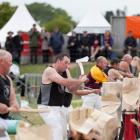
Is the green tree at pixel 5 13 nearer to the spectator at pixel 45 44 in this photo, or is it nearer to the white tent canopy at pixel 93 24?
the white tent canopy at pixel 93 24

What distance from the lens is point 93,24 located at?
3622 cm

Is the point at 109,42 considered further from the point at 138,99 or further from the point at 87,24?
the point at 138,99

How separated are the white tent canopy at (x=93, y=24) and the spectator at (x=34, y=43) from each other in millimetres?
4177

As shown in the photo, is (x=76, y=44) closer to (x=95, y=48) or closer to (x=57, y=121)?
(x=95, y=48)

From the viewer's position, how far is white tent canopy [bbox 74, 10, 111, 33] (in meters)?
35.4

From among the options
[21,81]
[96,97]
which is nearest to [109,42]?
[21,81]

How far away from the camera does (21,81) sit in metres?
20.9

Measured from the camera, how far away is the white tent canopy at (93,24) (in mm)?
35375

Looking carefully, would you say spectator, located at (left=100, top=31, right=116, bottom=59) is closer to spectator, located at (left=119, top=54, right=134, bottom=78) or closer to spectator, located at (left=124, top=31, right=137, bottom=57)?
spectator, located at (left=124, top=31, right=137, bottom=57)

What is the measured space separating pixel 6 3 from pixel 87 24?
45145 mm

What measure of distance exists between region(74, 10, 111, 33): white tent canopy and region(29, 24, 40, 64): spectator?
4177 millimetres

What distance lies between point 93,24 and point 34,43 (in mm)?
6800

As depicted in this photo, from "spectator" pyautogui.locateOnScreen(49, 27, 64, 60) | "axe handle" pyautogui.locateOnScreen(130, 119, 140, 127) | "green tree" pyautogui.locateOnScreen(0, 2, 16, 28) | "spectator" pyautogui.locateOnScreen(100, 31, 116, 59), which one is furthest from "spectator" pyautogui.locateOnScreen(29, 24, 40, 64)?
"green tree" pyautogui.locateOnScreen(0, 2, 16, 28)

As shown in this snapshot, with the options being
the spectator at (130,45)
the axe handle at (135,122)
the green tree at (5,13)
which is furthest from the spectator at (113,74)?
the green tree at (5,13)
